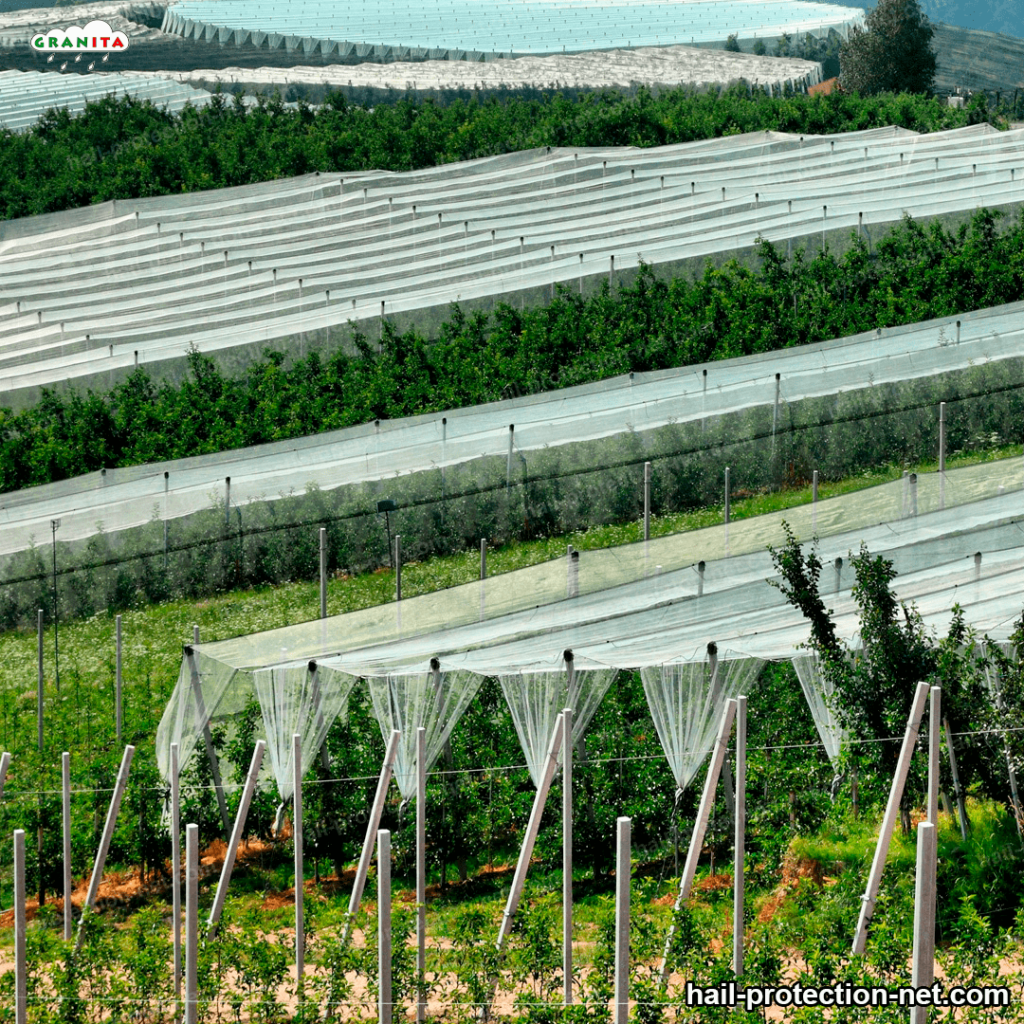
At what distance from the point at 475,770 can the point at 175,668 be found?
4129 mm

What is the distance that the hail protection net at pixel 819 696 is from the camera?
13.4 m

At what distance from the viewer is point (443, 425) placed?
2042cm

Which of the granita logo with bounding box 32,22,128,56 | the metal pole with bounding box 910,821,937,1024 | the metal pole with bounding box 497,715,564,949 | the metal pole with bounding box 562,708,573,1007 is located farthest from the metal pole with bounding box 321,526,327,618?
the granita logo with bounding box 32,22,128,56

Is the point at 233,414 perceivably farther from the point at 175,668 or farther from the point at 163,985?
the point at 163,985

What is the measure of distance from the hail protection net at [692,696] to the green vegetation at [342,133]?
25421 mm

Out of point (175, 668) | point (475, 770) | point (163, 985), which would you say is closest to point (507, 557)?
point (175, 668)

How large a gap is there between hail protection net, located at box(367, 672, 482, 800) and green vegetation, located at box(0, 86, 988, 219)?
2460 centimetres

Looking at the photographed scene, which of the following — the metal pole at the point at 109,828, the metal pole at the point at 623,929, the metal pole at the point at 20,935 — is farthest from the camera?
the metal pole at the point at 109,828

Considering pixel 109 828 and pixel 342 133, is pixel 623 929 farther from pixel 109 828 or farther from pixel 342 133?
pixel 342 133

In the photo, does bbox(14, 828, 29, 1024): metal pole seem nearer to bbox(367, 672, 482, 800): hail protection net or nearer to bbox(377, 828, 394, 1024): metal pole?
bbox(377, 828, 394, 1024): metal pole

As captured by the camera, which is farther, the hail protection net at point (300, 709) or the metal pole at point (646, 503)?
the metal pole at point (646, 503)

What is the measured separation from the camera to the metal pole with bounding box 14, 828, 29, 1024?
10648 millimetres

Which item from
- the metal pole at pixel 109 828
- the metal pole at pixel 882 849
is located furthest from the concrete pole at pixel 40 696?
the metal pole at pixel 882 849

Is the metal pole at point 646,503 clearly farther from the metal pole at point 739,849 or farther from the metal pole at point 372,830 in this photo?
the metal pole at point 739,849
